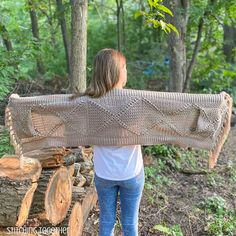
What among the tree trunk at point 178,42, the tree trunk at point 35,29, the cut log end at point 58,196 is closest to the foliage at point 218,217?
the cut log end at point 58,196

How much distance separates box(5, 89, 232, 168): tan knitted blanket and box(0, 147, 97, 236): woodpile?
26 cm

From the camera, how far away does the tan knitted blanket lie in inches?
114

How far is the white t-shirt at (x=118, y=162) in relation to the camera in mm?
2996

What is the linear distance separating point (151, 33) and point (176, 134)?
289 inches

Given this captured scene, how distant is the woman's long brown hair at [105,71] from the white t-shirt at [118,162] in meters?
0.44

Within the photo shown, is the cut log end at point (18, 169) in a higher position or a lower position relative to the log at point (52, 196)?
higher

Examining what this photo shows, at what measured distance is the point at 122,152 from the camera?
3.01 metres

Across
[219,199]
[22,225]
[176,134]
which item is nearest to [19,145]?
[22,225]

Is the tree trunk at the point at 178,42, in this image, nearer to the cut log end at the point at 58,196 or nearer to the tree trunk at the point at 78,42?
the tree trunk at the point at 78,42

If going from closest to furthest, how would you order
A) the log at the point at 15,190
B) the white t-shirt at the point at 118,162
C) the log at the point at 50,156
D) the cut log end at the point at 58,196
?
the white t-shirt at the point at 118,162, the log at the point at 15,190, the cut log end at the point at 58,196, the log at the point at 50,156

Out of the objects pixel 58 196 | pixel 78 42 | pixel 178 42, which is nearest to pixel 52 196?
pixel 58 196

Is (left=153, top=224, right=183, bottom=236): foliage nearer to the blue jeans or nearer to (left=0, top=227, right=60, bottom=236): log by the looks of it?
the blue jeans

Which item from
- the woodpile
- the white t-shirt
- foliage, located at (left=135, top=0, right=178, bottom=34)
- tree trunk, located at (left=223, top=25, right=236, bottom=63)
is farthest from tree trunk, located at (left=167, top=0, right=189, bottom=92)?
tree trunk, located at (left=223, top=25, right=236, bottom=63)

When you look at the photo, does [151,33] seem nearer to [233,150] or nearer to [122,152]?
[233,150]
